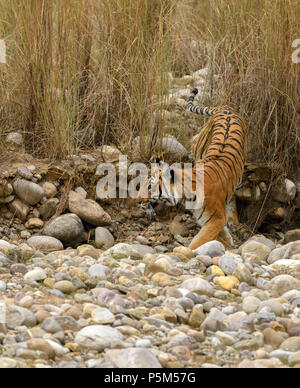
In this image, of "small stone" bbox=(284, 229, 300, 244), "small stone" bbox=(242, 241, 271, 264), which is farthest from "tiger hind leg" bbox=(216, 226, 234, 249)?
"small stone" bbox=(242, 241, 271, 264)

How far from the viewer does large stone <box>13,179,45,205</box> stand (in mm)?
4574

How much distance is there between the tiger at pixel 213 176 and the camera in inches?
175

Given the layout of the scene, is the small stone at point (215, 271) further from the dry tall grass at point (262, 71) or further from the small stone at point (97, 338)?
the dry tall grass at point (262, 71)

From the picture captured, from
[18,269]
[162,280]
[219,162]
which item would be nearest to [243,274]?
[162,280]

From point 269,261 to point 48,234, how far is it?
1.60m

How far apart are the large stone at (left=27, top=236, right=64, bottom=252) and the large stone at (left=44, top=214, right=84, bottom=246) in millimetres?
168

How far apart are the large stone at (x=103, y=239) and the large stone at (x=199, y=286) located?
1480 millimetres

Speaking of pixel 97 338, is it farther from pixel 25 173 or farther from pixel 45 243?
pixel 25 173

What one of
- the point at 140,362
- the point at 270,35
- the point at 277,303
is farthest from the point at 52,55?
the point at 140,362

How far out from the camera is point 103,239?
4.55 metres

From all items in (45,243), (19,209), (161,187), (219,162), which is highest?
(219,162)

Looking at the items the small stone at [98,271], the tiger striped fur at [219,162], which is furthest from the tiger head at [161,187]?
the small stone at [98,271]

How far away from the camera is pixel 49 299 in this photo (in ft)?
9.62

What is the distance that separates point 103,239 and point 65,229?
0.96ft
